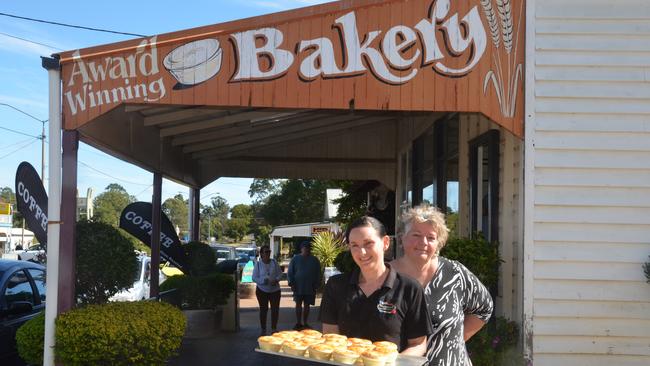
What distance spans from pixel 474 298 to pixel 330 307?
849mm

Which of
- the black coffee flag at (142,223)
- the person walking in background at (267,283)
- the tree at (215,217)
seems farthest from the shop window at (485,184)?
the tree at (215,217)

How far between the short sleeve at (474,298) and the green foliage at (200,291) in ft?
26.3

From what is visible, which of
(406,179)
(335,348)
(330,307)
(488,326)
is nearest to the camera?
(335,348)

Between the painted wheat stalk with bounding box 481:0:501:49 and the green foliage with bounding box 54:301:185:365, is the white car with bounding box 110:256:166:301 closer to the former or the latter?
the green foliage with bounding box 54:301:185:365

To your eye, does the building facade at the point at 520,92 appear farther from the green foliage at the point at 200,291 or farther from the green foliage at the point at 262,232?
the green foliage at the point at 262,232

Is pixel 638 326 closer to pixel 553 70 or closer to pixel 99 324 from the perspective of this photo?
pixel 553 70

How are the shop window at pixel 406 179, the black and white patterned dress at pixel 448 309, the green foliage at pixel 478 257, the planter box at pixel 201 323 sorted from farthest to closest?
the shop window at pixel 406 179 < the planter box at pixel 201 323 < the green foliage at pixel 478 257 < the black and white patterned dress at pixel 448 309

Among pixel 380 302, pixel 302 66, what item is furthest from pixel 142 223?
pixel 380 302

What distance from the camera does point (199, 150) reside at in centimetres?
1243

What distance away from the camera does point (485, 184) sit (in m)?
7.81

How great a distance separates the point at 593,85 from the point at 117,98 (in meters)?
4.14

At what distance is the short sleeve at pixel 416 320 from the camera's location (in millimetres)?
3225

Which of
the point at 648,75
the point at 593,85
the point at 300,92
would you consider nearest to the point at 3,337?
the point at 300,92

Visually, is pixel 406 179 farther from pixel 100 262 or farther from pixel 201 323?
pixel 100 262
